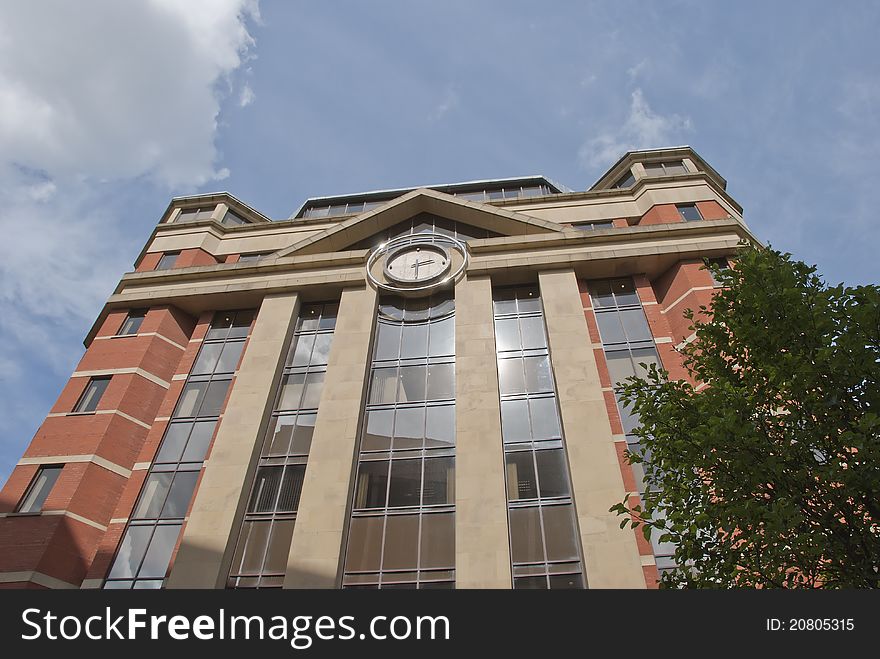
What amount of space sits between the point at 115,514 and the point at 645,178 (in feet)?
83.0

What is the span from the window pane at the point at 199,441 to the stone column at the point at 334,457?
3836mm

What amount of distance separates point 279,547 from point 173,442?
5964mm

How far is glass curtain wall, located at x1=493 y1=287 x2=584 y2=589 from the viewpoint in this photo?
52.6 ft

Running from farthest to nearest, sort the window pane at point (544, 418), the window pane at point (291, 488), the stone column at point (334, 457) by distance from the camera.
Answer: the window pane at point (544, 418) → the window pane at point (291, 488) → the stone column at point (334, 457)

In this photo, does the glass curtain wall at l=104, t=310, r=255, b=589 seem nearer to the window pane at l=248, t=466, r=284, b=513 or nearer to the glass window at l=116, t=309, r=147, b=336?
the window pane at l=248, t=466, r=284, b=513

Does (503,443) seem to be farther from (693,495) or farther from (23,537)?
(23,537)

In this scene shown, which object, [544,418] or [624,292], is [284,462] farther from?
[624,292]

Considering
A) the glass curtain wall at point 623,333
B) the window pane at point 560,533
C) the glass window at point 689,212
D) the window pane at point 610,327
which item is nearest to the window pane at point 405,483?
the window pane at point 560,533

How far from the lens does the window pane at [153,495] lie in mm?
18375

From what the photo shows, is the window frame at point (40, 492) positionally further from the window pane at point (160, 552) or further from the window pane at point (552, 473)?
the window pane at point (552, 473)

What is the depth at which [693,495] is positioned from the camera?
10219 millimetres

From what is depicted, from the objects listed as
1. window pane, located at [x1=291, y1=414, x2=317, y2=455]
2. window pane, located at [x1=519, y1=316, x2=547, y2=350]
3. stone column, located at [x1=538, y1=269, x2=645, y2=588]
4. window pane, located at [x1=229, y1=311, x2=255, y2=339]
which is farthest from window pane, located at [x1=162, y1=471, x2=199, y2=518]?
window pane, located at [x1=519, y1=316, x2=547, y2=350]

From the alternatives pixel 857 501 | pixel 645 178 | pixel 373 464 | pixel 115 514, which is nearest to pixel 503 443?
pixel 373 464

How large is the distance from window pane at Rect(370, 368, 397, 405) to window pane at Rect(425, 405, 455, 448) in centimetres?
162
